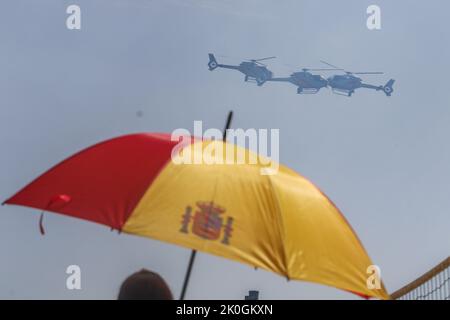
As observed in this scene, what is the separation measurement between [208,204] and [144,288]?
0.71m

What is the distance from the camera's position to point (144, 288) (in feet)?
17.8

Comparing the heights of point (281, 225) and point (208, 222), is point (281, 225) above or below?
below

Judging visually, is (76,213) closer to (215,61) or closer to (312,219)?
(312,219)

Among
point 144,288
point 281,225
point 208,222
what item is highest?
point 208,222

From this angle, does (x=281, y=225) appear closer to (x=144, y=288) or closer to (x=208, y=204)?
(x=208, y=204)

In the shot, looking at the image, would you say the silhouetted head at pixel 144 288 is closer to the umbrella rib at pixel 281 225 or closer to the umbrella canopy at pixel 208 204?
the umbrella canopy at pixel 208 204

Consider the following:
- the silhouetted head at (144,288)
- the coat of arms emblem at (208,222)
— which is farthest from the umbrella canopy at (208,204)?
the silhouetted head at (144,288)

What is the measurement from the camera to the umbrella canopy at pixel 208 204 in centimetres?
549

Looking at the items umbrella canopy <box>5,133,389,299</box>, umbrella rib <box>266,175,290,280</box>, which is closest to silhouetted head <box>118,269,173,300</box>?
umbrella canopy <box>5,133,389,299</box>

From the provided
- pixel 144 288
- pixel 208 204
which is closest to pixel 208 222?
pixel 208 204
